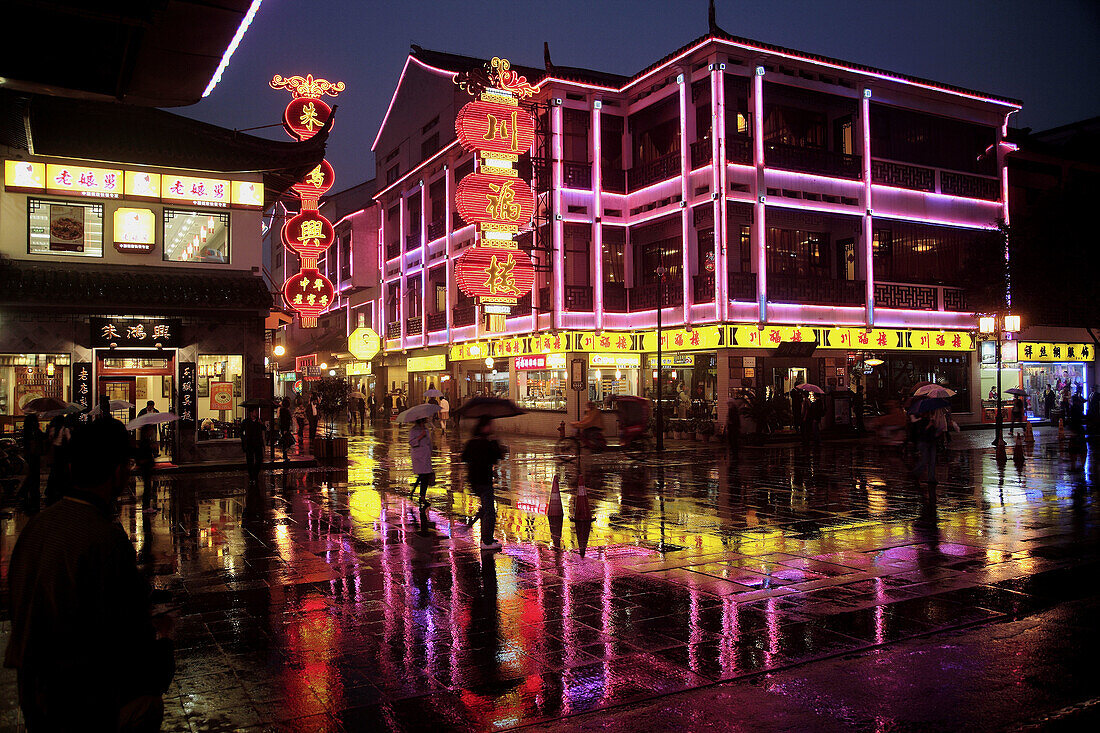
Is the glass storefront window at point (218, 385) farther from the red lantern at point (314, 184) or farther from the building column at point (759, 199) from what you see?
the building column at point (759, 199)

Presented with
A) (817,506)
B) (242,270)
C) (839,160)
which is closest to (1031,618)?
(817,506)

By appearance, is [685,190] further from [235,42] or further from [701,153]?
[235,42]

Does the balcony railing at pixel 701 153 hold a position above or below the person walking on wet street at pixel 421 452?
above

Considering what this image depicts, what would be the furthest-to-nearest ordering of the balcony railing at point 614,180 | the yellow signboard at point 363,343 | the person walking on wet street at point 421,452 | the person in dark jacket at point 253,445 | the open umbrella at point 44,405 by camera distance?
the yellow signboard at point 363,343, the balcony railing at point 614,180, the person in dark jacket at point 253,445, the open umbrella at point 44,405, the person walking on wet street at point 421,452

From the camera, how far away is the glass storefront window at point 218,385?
23453mm

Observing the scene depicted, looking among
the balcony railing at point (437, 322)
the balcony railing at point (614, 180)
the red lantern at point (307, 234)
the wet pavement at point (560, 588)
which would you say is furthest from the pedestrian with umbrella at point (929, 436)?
the balcony railing at point (437, 322)

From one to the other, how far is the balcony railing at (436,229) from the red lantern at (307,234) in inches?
493

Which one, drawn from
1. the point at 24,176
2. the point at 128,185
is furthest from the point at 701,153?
the point at 24,176

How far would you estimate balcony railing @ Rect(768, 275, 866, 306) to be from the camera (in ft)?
96.1

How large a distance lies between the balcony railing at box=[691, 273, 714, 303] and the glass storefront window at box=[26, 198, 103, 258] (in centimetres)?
1937

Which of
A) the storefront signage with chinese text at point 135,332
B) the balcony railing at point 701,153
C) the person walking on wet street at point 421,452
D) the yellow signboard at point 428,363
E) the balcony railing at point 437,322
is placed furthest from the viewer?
the yellow signboard at point 428,363

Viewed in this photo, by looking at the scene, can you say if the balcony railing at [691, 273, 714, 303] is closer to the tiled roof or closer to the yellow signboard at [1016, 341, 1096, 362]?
the tiled roof

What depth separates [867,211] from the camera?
3077 centimetres

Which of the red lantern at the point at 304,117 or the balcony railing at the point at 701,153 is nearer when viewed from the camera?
the red lantern at the point at 304,117
